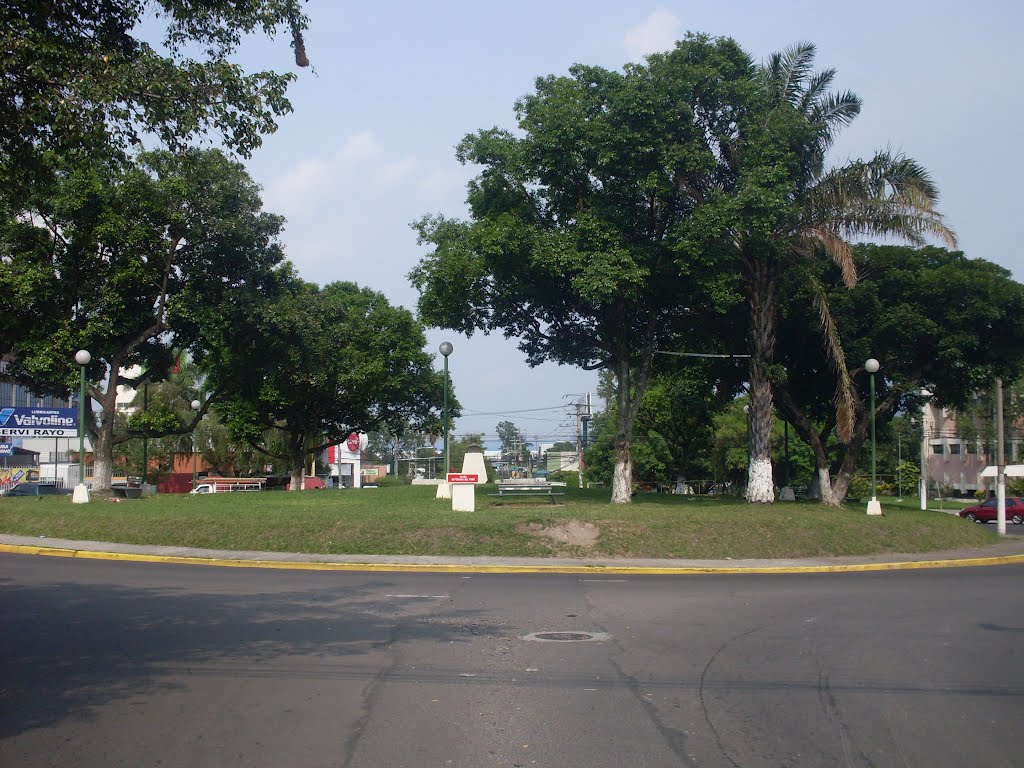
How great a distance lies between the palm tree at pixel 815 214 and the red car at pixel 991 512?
63.1 ft

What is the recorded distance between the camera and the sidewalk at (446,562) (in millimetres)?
19797

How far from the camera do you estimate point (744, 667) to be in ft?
30.6

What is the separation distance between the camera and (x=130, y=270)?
3247cm

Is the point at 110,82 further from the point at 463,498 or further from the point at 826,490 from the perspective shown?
the point at 826,490

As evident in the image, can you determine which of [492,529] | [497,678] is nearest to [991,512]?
[492,529]

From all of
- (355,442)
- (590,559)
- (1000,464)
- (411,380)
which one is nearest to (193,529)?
(590,559)

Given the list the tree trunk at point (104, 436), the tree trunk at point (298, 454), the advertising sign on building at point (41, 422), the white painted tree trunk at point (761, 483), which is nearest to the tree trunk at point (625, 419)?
the white painted tree trunk at point (761, 483)

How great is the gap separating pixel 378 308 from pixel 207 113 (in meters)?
42.2

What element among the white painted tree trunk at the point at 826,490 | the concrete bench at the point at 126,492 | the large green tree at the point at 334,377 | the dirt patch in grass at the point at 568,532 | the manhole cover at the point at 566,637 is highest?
the large green tree at the point at 334,377

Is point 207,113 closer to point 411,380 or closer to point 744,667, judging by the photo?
point 744,667

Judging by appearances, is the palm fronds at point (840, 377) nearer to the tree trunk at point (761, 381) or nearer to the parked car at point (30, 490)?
the tree trunk at point (761, 381)

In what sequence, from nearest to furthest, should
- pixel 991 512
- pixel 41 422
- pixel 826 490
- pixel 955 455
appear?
pixel 826 490
pixel 41 422
pixel 991 512
pixel 955 455

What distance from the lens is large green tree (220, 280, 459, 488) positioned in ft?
128

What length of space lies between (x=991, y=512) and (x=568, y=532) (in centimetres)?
2964
